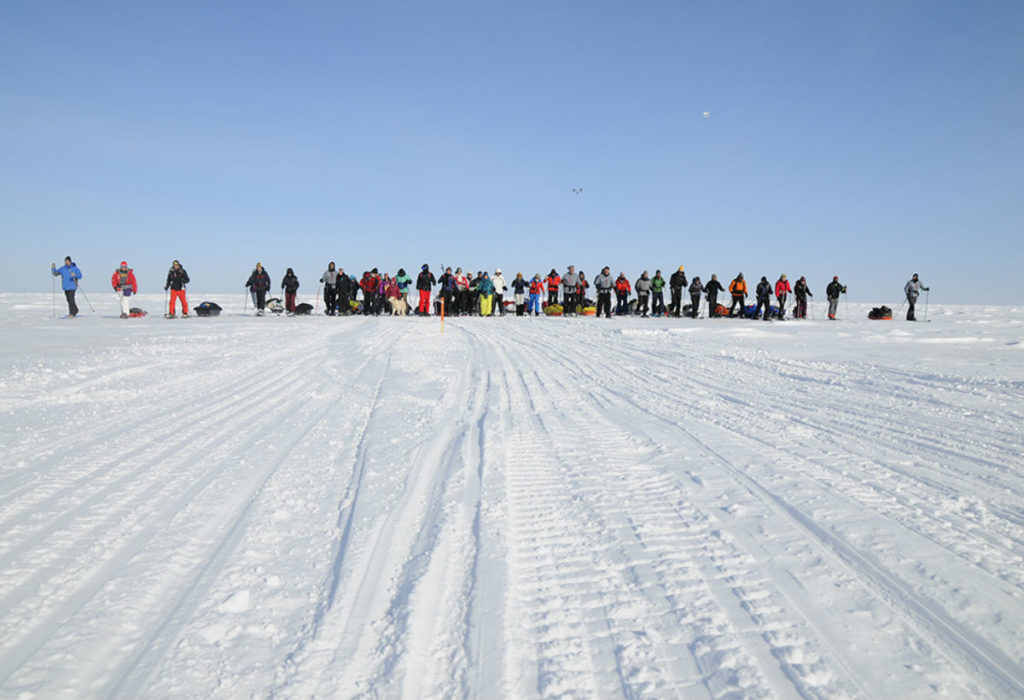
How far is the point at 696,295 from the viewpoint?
20.3m

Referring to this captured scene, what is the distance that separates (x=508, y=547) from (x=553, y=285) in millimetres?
20989

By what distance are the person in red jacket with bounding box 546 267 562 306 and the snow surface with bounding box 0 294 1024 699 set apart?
1747 cm

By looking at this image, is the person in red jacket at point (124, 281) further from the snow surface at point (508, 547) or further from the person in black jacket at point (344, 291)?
the snow surface at point (508, 547)


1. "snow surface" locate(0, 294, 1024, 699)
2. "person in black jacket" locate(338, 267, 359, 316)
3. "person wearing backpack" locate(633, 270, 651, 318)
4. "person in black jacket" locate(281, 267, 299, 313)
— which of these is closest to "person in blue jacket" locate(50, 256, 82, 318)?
"person in black jacket" locate(281, 267, 299, 313)

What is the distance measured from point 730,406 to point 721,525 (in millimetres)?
3115

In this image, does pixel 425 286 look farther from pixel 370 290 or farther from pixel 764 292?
pixel 764 292

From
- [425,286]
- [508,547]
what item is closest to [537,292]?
[425,286]

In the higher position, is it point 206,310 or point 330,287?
point 330,287

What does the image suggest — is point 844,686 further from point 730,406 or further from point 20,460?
point 20,460

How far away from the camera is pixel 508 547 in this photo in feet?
8.68

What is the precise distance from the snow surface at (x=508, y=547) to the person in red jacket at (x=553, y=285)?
17474mm

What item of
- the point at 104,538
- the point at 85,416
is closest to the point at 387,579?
the point at 104,538

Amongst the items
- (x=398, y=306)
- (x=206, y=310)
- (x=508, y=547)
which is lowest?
(x=508, y=547)

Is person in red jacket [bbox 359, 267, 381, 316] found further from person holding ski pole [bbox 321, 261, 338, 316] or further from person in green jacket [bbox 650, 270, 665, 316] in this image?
person in green jacket [bbox 650, 270, 665, 316]
